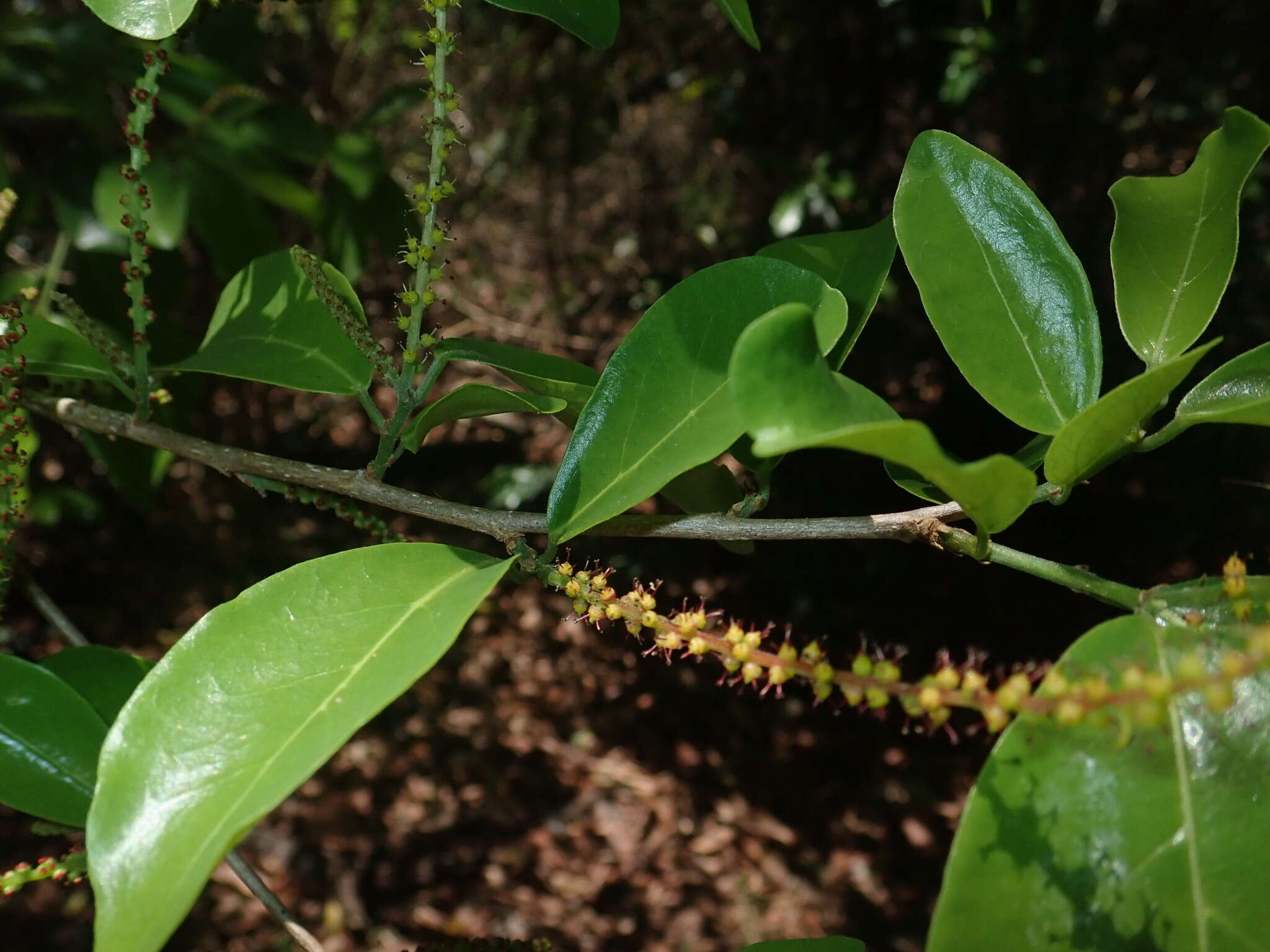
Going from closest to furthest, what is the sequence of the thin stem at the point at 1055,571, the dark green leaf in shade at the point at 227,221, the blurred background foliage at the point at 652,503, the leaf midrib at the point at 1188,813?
the leaf midrib at the point at 1188,813 → the thin stem at the point at 1055,571 → the dark green leaf in shade at the point at 227,221 → the blurred background foliage at the point at 652,503

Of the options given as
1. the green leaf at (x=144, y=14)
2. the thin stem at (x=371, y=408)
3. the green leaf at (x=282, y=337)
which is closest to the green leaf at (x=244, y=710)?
the thin stem at (x=371, y=408)

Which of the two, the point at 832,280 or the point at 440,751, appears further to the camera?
the point at 440,751

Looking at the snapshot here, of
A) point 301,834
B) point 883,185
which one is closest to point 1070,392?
point 883,185

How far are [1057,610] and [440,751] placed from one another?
9.09 ft

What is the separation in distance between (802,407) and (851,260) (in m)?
0.60

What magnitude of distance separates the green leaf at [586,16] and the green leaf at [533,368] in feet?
1.30

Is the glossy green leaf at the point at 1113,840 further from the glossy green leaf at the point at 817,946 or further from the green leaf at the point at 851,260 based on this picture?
the green leaf at the point at 851,260

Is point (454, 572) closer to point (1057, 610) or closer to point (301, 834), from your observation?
point (1057, 610)

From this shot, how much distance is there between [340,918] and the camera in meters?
3.74

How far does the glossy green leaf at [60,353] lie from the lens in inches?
51.3

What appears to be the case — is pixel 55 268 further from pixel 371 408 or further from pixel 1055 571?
pixel 1055 571

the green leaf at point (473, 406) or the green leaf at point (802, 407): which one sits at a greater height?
the green leaf at point (802, 407)

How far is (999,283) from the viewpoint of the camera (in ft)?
3.49

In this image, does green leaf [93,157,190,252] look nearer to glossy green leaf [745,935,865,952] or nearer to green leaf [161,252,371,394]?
green leaf [161,252,371,394]
